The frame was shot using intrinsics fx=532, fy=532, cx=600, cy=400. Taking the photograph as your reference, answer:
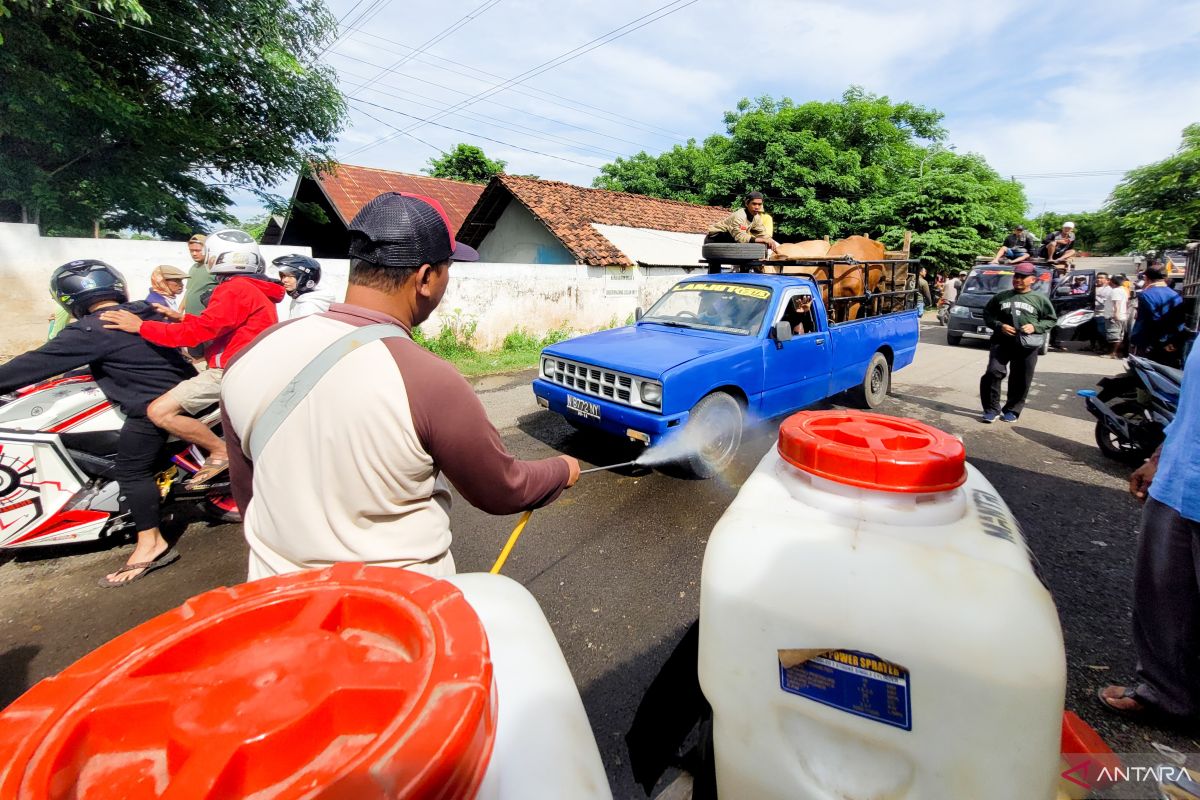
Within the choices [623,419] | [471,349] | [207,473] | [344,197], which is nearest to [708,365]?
[623,419]

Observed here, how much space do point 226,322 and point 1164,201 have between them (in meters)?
34.5

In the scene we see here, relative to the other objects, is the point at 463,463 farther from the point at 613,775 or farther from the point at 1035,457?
the point at 1035,457

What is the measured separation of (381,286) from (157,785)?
3.53ft

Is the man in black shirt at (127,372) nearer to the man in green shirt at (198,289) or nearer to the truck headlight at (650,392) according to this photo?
the man in green shirt at (198,289)

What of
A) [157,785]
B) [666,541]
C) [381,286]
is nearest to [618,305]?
[666,541]

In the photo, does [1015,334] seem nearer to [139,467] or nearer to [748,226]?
[748,226]

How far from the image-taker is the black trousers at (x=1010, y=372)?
6.17 metres

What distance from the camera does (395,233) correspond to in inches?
52.7

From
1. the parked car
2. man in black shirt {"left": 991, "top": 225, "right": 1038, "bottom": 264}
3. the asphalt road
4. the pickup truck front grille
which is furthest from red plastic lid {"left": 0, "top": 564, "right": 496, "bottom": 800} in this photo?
man in black shirt {"left": 991, "top": 225, "right": 1038, "bottom": 264}

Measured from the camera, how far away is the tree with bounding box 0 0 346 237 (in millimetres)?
8109

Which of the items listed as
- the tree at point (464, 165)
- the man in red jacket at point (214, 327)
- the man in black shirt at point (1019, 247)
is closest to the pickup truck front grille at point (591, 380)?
the man in red jacket at point (214, 327)

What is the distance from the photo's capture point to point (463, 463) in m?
1.29

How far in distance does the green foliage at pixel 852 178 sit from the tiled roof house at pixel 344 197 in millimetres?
11368

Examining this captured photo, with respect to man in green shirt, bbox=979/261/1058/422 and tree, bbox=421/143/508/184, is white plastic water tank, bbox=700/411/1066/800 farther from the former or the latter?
tree, bbox=421/143/508/184
